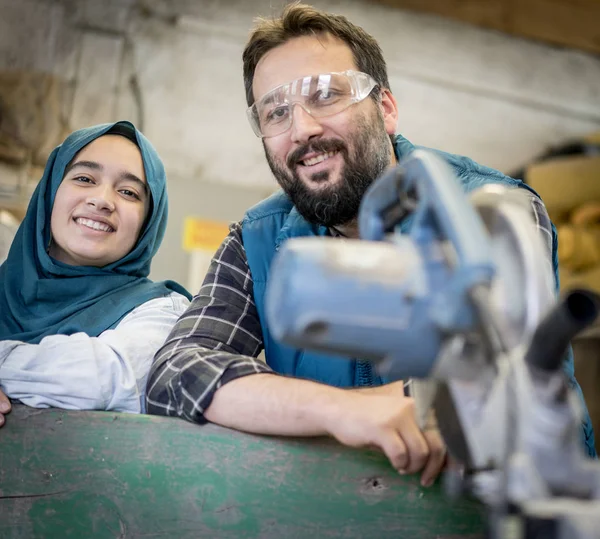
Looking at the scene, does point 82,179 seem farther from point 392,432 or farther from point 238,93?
point 238,93

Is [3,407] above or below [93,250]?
below

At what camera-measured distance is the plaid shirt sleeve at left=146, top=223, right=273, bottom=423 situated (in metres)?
1.29

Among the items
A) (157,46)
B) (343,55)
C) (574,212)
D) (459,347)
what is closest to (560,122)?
(574,212)

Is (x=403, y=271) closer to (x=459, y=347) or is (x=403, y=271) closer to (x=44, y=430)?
(x=459, y=347)

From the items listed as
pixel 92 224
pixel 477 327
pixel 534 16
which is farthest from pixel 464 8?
pixel 477 327

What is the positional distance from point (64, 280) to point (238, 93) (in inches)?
95.1

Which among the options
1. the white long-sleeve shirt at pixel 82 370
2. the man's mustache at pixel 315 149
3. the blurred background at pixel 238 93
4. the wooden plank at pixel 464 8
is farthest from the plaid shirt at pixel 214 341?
the wooden plank at pixel 464 8

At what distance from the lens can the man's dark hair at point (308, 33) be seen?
1.83 metres

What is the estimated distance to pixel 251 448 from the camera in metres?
1.20

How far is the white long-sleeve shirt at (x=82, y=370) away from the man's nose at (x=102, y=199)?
38 centimetres

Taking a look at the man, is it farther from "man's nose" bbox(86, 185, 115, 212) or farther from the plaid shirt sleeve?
"man's nose" bbox(86, 185, 115, 212)

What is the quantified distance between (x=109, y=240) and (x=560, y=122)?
341cm

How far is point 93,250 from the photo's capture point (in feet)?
6.20

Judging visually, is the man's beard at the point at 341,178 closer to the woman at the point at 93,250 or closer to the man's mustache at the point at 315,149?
the man's mustache at the point at 315,149
